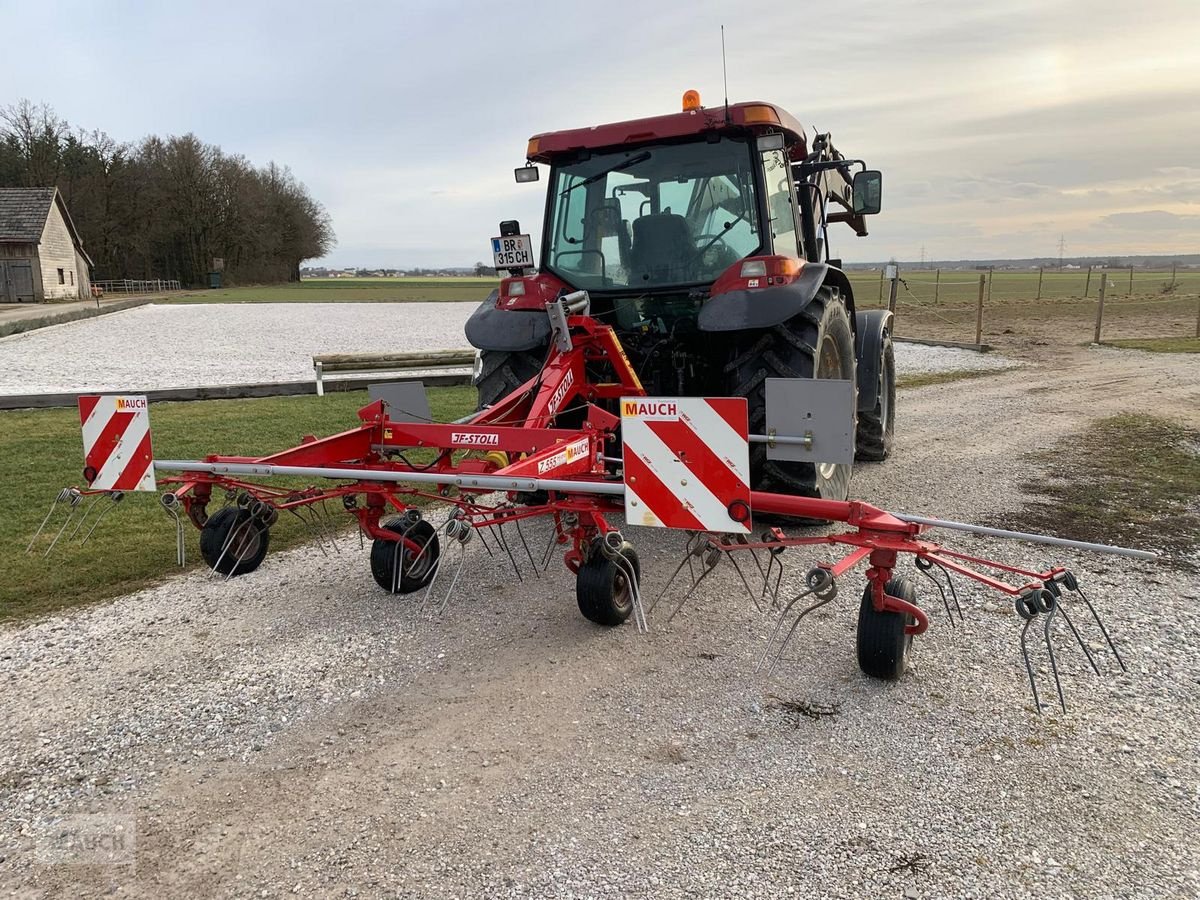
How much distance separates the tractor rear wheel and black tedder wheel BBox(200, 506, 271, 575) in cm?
157

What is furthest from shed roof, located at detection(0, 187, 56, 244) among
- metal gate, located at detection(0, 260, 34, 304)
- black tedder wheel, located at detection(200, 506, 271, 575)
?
black tedder wheel, located at detection(200, 506, 271, 575)

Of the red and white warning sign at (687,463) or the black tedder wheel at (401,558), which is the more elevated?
the red and white warning sign at (687,463)

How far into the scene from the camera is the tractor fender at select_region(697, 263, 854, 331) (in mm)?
4434

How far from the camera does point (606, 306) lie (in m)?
5.35

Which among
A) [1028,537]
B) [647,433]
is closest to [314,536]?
[647,433]

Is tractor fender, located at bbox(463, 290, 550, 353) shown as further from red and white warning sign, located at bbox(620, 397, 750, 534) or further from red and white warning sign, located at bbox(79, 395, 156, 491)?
red and white warning sign, located at bbox(620, 397, 750, 534)

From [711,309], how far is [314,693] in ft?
9.09

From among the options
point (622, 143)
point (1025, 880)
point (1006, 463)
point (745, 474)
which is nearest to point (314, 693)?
point (745, 474)

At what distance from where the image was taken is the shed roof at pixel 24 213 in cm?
3931

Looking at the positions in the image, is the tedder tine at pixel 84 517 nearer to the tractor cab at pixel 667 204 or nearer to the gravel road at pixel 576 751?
the gravel road at pixel 576 751

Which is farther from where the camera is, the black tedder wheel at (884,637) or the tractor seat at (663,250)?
the tractor seat at (663,250)

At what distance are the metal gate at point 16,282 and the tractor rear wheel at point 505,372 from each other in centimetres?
4437

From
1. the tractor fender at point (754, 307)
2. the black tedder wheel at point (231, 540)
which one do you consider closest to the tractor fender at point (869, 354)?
the tractor fender at point (754, 307)

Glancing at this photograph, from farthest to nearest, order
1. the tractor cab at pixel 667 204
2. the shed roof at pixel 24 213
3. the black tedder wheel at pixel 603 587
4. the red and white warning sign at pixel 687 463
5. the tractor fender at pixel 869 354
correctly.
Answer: the shed roof at pixel 24 213
the tractor fender at pixel 869 354
the tractor cab at pixel 667 204
the black tedder wheel at pixel 603 587
the red and white warning sign at pixel 687 463
